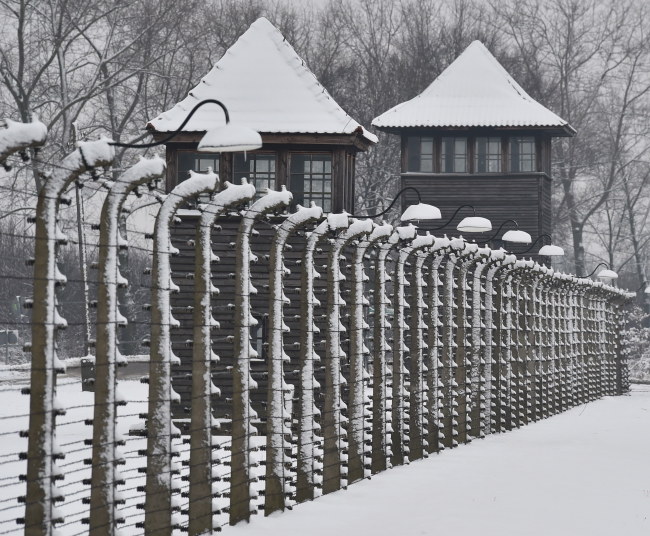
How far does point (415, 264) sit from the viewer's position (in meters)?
12.6

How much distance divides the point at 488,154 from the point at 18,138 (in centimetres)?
3224

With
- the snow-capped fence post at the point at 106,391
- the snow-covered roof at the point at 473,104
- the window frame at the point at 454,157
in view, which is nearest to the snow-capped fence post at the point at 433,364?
the snow-capped fence post at the point at 106,391

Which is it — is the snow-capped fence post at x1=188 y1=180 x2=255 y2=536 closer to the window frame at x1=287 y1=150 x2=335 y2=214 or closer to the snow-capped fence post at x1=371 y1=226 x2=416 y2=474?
the snow-capped fence post at x1=371 y1=226 x2=416 y2=474

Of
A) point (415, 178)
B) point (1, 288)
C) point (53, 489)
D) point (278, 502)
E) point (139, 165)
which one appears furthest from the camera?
point (1, 288)

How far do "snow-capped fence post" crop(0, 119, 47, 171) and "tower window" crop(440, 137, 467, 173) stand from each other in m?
31.9

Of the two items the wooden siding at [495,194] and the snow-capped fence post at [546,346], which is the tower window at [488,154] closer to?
the wooden siding at [495,194]

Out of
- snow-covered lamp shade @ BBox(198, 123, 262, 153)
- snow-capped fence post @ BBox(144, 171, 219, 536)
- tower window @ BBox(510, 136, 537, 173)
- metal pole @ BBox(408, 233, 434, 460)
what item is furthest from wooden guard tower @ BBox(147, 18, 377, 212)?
snow-capped fence post @ BBox(144, 171, 219, 536)

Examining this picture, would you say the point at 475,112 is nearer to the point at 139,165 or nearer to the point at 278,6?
the point at 278,6

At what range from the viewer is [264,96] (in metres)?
25.1

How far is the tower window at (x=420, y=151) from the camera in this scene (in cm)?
3756

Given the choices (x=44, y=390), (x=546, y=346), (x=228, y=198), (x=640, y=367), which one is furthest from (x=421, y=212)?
(x=640, y=367)

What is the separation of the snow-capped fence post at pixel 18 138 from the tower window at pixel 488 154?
105 ft

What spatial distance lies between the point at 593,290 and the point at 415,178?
36.6 ft

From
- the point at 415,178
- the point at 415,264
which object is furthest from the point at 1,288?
the point at 415,264
